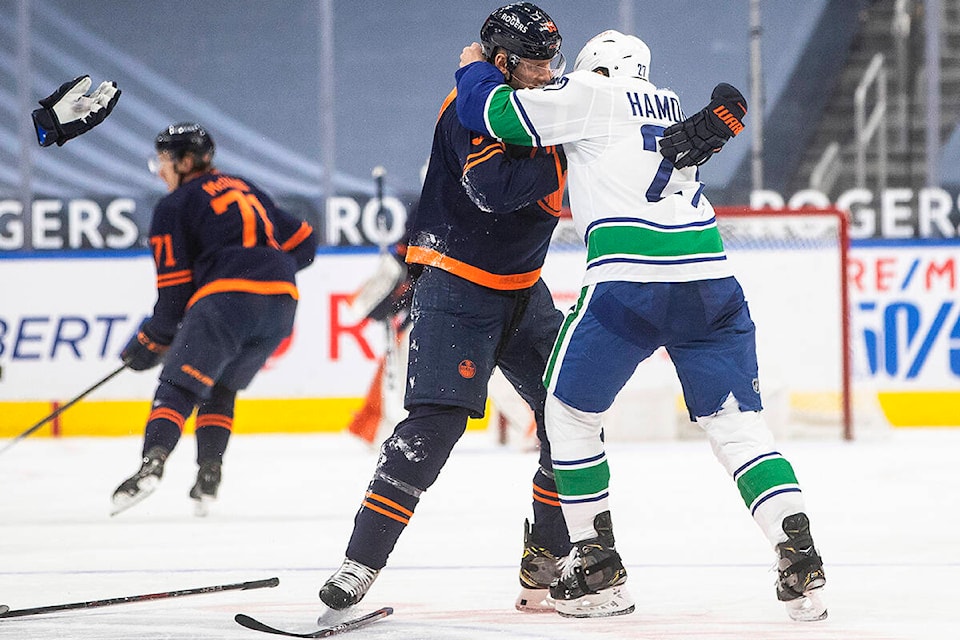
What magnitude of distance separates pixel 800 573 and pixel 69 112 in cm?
152

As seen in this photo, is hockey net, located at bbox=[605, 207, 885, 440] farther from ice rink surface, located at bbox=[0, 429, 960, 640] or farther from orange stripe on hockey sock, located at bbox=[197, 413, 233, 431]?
orange stripe on hockey sock, located at bbox=[197, 413, 233, 431]

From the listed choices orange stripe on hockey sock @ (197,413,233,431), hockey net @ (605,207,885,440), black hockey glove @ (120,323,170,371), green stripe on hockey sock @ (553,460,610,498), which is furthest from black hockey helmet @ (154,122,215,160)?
hockey net @ (605,207,885,440)

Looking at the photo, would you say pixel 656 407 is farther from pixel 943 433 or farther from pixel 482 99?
pixel 482 99

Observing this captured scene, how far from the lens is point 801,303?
6.84 metres

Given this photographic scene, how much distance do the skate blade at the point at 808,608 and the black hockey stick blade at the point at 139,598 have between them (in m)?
0.98

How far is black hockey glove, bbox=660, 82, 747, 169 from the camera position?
2.55 metres

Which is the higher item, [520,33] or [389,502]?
[520,33]

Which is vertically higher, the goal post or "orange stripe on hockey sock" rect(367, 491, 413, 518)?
"orange stripe on hockey sock" rect(367, 491, 413, 518)

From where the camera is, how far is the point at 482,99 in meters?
2.54

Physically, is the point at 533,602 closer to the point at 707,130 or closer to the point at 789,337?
the point at 707,130

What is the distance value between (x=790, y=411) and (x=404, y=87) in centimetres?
333

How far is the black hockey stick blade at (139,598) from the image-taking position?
2.66 meters

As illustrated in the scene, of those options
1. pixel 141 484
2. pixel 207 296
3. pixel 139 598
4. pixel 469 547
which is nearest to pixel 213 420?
pixel 207 296

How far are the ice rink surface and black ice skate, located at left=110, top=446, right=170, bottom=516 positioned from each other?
8 centimetres
